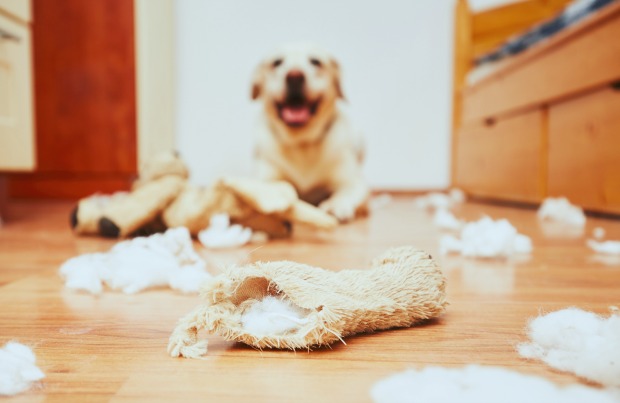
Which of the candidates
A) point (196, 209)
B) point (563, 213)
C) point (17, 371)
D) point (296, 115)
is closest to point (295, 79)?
point (296, 115)

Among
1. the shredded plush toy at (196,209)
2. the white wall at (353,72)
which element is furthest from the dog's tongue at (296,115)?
the white wall at (353,72)

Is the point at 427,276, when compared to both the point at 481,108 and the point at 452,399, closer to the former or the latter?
the point at 452,399

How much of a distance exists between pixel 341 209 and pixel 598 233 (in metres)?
0.71

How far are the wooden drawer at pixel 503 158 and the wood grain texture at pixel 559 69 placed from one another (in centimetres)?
9

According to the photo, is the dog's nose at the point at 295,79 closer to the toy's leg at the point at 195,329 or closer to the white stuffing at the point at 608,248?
the white stuffing at the point at 608,248

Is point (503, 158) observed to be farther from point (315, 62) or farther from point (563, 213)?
point (315, 62)

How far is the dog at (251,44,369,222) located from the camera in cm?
180

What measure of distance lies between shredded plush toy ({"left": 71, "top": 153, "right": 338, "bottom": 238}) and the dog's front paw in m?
0.45

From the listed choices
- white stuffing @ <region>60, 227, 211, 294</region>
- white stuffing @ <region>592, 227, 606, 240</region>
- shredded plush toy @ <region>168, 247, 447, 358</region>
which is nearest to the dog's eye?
white stuffing @ <region>592, 227, 606, 240</region>

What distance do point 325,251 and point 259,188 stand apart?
8.4 inches

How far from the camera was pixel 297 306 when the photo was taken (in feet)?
1.53

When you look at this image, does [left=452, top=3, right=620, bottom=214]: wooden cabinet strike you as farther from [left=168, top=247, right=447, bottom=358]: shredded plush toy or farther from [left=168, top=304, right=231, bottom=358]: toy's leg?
[left=168, top=304, right=231, bottom=358]: toy's leg

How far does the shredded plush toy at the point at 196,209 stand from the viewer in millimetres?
1086

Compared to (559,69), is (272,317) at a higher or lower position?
lower
